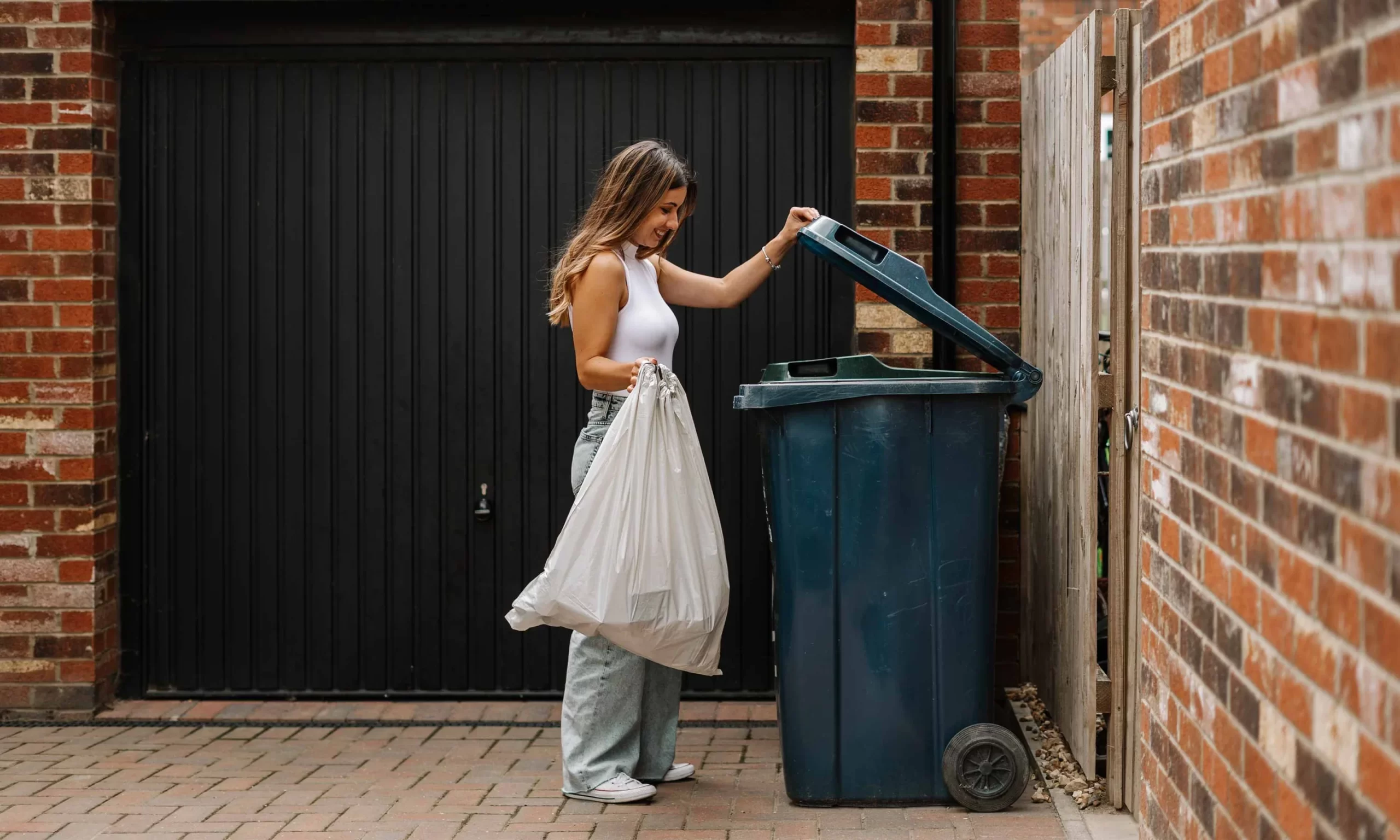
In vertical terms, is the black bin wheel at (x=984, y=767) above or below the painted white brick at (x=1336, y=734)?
below

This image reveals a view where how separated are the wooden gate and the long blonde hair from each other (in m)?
1.13

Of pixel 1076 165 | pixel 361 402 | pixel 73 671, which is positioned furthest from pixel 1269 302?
pixel 73 671

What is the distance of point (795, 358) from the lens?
5473mm

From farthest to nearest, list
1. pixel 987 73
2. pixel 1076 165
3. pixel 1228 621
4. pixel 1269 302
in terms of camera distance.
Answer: pixel 987 73 → pixel 1076 165 → pixel 1228 621 → pixel 1269 302

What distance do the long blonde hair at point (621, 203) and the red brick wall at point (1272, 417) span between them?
1.76 m

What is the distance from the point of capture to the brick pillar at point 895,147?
5.08 metres

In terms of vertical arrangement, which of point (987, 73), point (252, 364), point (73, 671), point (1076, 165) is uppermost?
point (987, 73)

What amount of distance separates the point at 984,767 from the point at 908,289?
52.3 inches

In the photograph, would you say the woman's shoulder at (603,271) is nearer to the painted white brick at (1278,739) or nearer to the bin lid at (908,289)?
the bin lid at (908,289)

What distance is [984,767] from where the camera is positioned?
4.23 m

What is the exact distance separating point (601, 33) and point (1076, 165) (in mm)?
1872

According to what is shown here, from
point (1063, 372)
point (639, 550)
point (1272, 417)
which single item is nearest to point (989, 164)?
point (1063, 372)

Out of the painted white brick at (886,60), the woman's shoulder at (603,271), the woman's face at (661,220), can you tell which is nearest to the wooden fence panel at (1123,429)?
the painted white brick at (886,60)

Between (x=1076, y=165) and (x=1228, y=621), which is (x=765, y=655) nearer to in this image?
(x=1076, y=165)
